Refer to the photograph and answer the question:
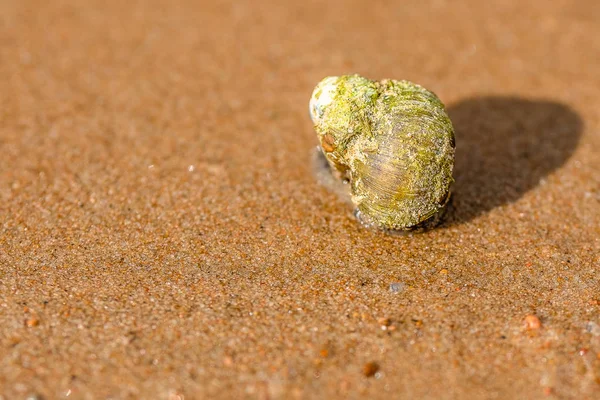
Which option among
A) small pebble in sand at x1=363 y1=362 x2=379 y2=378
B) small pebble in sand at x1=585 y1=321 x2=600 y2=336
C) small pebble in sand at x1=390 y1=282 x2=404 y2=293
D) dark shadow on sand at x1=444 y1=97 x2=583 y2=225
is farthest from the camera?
dark shadow on sand at x1=444 y1=97 x2=583 y2=225

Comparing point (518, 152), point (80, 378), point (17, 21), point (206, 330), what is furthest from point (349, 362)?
point (17, 21)

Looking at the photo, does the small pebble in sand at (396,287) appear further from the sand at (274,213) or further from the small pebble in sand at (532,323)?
the small pebble in sand at (532,323)

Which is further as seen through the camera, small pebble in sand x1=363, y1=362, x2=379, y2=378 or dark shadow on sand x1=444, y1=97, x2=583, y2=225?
dark shadow on sand x1=444, y1=97, x2=583, y2=225

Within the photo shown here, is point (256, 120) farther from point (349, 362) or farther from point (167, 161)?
point (349, 362)

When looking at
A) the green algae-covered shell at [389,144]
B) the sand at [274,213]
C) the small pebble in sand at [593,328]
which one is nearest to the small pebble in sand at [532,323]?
the sand at [274,213]

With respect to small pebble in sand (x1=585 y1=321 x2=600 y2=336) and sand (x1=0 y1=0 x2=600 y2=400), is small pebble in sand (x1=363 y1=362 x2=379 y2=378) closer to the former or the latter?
sand (x1=0 y1=0 x2=600 y2=400)

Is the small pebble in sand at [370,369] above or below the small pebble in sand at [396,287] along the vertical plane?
above

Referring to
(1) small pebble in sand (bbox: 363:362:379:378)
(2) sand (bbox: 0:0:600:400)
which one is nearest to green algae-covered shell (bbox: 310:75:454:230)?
(2) sand (bbox: 0:0:600:400)
